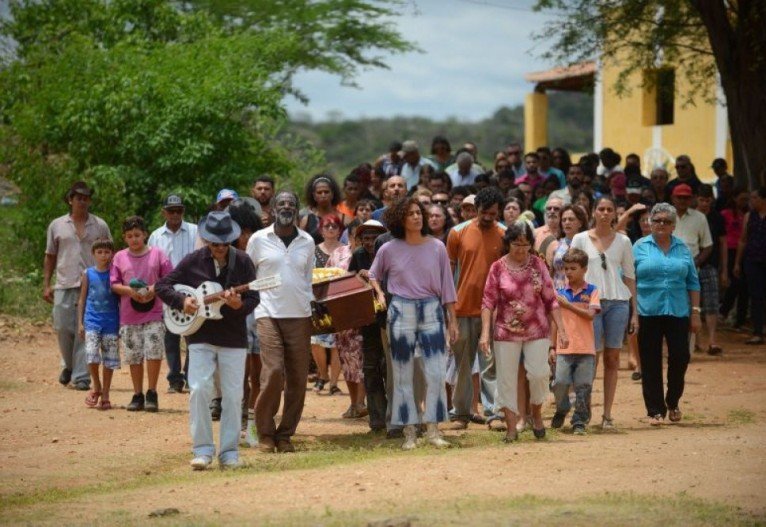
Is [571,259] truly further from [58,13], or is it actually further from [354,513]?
[58,13]

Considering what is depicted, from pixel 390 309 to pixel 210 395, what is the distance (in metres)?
1.82

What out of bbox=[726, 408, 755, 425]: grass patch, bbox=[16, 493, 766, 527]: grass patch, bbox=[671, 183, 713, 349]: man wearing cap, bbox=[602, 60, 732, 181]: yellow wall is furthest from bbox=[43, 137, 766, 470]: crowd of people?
bbox=[602, 60, 732, 181]: yellow wall

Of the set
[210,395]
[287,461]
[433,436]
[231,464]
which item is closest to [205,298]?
[210,395]

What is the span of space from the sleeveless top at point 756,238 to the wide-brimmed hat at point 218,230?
397 inches

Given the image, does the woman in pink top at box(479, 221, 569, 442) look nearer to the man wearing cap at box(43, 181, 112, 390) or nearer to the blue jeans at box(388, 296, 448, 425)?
the blue jeans at box(388, 296, 448, 425)

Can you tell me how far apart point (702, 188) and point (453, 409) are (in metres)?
7.24

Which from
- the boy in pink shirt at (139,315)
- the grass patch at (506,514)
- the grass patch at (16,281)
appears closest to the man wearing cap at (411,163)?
the grass patch at (16,281)

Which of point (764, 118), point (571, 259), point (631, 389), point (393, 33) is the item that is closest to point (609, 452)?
point (571, 259)

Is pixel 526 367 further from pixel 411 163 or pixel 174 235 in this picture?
pixel 411 163

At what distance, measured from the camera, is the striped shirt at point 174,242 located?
14.8m

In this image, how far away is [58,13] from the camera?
2586 cm

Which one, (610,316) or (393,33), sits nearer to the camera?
(610,316)

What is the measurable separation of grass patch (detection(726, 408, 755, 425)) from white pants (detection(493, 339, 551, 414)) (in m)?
2.41

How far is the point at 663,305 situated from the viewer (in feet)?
42.1
